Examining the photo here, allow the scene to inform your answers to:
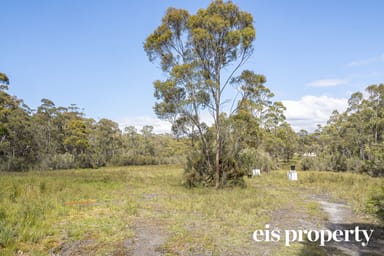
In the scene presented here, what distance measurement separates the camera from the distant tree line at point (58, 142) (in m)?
23.7

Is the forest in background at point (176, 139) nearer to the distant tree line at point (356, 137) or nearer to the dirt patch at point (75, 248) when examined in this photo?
the distant tree line at point (356, 137)

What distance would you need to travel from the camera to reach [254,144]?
2327 centimetres

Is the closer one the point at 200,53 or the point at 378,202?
the point at 378,202

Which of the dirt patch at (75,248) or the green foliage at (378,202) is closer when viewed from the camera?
the dirt patch at (75,248)

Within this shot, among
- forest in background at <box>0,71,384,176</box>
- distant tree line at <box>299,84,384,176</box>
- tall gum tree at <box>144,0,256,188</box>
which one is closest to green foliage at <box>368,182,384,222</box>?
tall gum tree at <box>144,0,256,188</box>

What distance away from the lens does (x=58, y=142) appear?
106 feet

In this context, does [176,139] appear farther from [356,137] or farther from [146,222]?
[356,137]

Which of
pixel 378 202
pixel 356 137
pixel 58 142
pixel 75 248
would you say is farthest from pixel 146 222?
pixel 58 142

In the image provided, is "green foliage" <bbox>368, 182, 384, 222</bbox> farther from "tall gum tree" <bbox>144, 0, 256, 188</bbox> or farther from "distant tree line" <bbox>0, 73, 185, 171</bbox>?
"distant tree line" <bbox>0, 73, 185, 171</bbox>

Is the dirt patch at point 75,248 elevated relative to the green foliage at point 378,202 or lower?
lower

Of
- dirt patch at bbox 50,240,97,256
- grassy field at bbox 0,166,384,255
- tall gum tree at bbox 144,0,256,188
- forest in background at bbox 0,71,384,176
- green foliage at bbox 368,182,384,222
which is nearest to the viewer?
dirt patch at bbox 50,240,97,256

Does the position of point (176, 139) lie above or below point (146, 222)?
above

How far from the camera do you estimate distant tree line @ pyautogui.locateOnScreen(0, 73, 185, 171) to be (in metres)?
23.7

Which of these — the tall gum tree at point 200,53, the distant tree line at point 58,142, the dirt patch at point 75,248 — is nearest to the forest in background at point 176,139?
the distant tree line at point 58,142
